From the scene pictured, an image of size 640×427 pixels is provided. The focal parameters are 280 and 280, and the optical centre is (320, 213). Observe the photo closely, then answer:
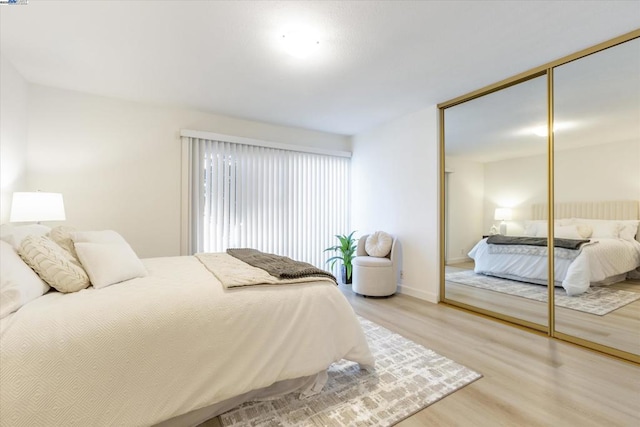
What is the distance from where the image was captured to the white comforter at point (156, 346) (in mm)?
1094

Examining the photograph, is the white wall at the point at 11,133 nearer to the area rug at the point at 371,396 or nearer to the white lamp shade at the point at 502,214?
the area rug at the point at 371,396

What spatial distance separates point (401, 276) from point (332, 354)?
264cm

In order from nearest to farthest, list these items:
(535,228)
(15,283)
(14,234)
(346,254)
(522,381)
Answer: (15,283) < (14,234) < (522,381) < (535,228) < (346,254)

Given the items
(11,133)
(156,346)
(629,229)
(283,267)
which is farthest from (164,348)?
(629,229)

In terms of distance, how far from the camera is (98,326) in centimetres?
122

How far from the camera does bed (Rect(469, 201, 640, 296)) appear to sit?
2262 mm

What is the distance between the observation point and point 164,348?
4.30 ft

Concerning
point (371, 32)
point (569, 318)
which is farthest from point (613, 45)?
point (569, 318)

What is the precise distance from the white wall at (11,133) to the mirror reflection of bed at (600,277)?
4956 millimetres

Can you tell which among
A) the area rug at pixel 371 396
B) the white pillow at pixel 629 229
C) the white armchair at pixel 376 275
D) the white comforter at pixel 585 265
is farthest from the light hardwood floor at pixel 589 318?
the area rug at pixel 371 396

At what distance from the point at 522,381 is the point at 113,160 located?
4.46 metres

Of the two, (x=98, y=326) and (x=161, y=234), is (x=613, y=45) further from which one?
(x=161, y=234)

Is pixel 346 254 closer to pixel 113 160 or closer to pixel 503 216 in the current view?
pixel 503 216

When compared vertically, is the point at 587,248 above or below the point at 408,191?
below
